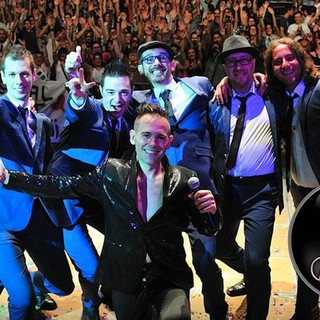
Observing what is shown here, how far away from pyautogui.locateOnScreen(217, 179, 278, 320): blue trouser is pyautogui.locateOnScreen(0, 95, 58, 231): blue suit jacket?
1.27 m

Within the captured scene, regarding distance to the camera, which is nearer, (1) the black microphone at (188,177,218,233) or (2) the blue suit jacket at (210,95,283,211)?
(1) the black microphone at (188,177,218,233)

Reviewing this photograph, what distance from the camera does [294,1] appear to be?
10.9 meters

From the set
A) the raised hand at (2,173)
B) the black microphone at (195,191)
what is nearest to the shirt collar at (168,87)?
the black microphone at (195,191)

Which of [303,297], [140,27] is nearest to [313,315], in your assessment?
[303,297]

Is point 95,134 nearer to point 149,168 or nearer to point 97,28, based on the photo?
point 149,168

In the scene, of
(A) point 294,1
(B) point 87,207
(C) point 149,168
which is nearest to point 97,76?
(A) point 294,1

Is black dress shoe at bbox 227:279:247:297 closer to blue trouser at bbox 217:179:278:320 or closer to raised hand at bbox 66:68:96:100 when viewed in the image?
blue trouser at bbox 217:179:278:320

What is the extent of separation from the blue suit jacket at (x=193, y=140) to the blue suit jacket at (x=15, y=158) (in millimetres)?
812

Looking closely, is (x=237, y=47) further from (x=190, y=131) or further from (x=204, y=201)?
(x=204, y=201)

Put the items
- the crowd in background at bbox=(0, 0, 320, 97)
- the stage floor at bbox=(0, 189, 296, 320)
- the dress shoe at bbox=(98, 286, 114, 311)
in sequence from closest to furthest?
the dress shoe at bbox=(98, 286, 114, 311), the stage floor at bbox=(0, 189, 296, 320), the crowd in background at bbox=(0, 0, 320, 97)

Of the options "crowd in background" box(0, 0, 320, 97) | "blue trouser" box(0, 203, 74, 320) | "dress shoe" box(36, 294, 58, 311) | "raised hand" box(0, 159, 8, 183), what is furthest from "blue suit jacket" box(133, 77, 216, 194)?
"crowd in background" box(0, 0, 320, 97)

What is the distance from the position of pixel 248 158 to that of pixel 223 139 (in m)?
0.20

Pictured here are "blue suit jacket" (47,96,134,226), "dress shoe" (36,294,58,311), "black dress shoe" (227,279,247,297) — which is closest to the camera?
"blue suit jacket" (47,96,134,226)

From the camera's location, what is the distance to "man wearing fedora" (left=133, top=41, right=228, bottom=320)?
3822mm
